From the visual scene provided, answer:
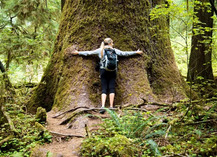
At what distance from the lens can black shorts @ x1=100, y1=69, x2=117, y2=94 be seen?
5488mm

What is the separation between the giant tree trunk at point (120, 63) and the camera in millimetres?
5613

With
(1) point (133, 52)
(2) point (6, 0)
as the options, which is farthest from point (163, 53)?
(2) point (6, 0)

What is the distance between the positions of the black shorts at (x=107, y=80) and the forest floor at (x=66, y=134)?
2.33 ft

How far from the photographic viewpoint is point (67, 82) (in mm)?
5875

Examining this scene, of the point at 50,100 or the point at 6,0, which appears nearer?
the point at 50,100

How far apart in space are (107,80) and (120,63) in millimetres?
699

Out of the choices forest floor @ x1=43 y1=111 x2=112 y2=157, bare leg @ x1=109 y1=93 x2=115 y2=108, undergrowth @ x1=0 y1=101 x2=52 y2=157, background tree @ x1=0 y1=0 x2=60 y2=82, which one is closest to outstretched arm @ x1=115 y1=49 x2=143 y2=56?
bare leg @ x1=109 y1=93 x2=115 y2=108

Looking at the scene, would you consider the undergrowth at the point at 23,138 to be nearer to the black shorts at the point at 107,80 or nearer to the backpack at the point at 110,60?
the black shorts at the point at 107,80

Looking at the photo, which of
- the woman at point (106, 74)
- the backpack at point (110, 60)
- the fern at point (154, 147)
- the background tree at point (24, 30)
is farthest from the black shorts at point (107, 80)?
the background tree at point (24, 30)

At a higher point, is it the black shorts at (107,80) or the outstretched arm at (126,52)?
the outstretched arm at (126,52)

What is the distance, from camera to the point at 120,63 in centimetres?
596

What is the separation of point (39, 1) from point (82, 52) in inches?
206

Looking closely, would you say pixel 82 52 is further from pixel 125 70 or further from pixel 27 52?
pixel 27 52

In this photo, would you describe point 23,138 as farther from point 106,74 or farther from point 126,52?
point 126,52
